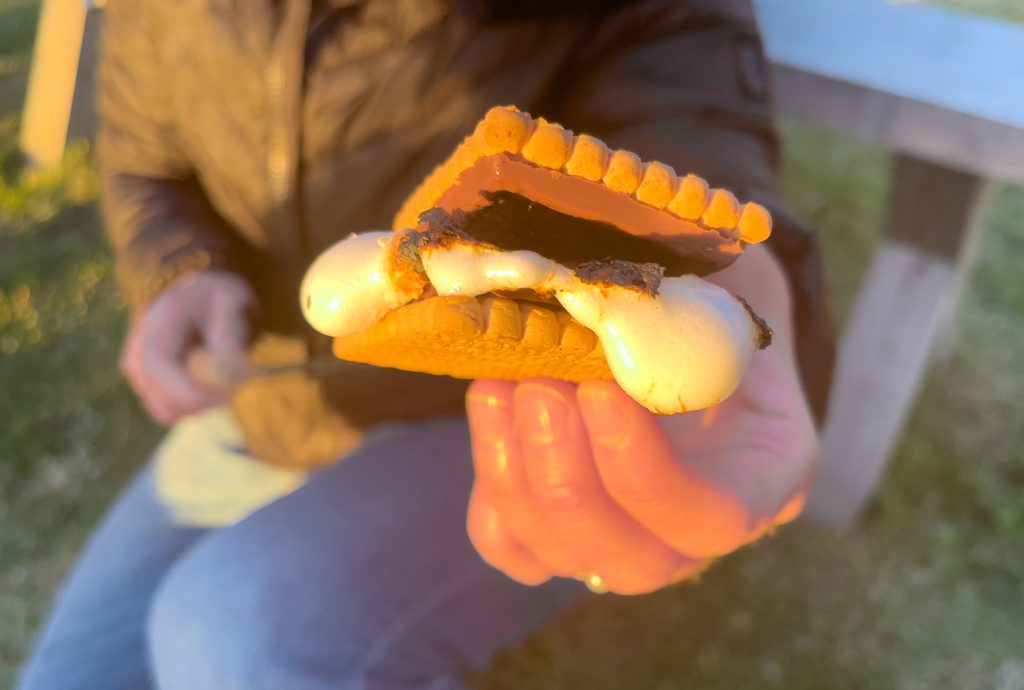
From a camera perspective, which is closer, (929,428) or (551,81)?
(551,81)

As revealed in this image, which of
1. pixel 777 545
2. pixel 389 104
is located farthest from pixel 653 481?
pixel 777 545

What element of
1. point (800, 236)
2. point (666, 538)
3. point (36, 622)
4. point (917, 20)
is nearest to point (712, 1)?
point (800, 236)

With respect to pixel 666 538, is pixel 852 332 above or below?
below

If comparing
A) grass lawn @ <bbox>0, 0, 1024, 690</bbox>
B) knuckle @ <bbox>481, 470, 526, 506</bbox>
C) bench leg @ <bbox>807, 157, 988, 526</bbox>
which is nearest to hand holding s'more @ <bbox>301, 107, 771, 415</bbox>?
knuckle @ <bbox>481, 470, 526, 506</bbox>

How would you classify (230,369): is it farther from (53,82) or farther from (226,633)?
(53,82)

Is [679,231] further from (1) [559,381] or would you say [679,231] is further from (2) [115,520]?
(2) [115,520]

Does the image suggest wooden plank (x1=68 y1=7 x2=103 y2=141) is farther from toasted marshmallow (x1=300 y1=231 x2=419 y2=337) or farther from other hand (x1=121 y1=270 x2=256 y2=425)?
toasted marshmallow (x1=300 y1=231 x2=419 y2=337)
